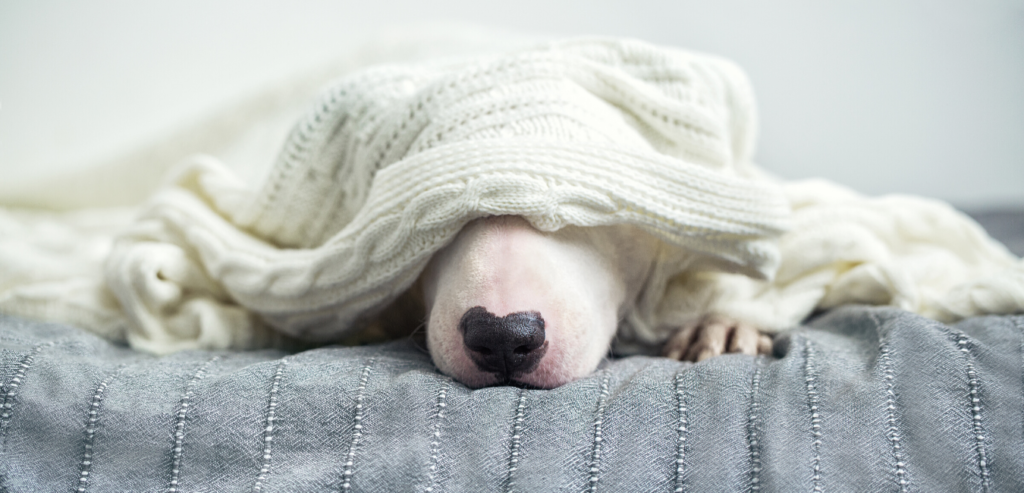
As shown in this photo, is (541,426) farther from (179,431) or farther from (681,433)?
(179,431)

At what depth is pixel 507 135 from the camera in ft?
2.33

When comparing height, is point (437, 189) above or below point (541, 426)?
above

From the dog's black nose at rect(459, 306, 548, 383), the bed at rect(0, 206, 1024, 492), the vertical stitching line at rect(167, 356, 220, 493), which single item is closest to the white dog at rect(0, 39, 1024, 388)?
the dog's black nose at rect(459, 306, 548, 383)

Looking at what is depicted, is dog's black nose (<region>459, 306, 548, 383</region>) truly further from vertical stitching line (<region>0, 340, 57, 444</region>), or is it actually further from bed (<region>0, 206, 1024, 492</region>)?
vertical stitching line (<region>0, 340, 57, 444</region>)

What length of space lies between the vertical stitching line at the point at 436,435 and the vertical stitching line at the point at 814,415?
0.97 feet

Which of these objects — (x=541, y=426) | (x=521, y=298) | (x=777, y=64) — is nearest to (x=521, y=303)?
(x=521, y=298)

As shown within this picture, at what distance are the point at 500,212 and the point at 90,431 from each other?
420mm

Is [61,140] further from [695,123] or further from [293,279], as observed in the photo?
[695,123]

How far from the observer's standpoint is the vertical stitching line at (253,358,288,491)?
0.53 metres

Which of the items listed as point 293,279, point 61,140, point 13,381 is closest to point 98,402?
point 13,381

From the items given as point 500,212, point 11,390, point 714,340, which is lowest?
point 714,340

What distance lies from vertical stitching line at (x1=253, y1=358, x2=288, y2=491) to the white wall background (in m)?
1.22

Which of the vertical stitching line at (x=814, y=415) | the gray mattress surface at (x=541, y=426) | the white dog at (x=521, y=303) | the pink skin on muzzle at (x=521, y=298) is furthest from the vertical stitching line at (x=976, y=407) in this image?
the pink skin on muzzle at (x=521, y=298)

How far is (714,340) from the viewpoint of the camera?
31.1 inches
